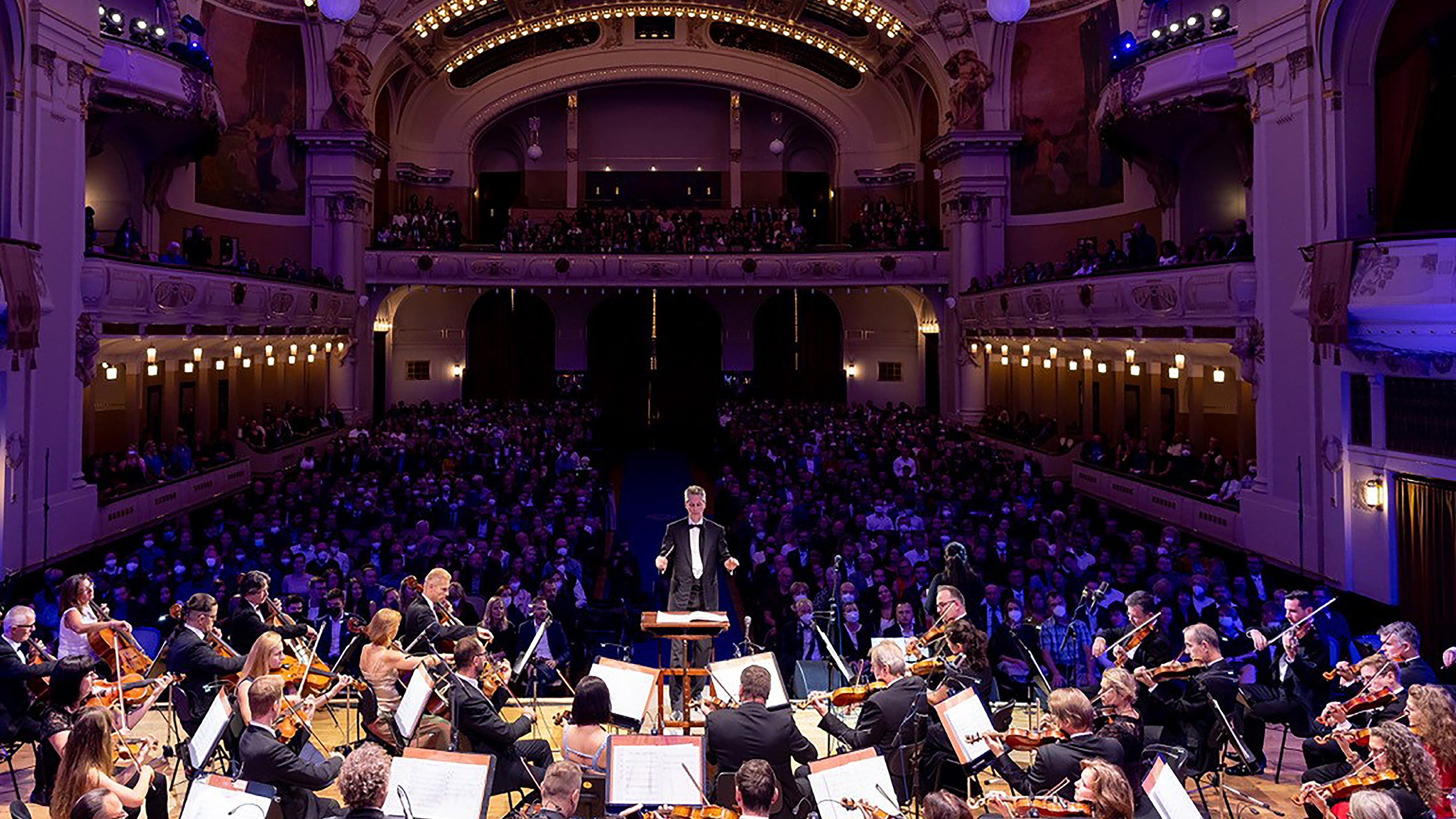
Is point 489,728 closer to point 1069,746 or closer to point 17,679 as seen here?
point 17,679

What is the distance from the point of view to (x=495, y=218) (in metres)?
37.1

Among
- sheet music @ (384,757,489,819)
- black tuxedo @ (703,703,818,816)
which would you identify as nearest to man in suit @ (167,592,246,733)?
sheet music @ (384,757,489,819)

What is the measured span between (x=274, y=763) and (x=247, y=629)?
8.64 ft

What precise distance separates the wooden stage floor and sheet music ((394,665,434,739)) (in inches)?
54.8

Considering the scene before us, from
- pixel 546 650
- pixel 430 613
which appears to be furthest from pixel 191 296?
pixel 430 613

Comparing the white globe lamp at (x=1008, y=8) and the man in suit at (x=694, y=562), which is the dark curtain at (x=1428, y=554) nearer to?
the man in suit at (x=694, y=562)

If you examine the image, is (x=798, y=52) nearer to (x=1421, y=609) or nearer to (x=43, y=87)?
(x=43, y=87)

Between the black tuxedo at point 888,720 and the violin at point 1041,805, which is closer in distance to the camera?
the violin at point 1041,805

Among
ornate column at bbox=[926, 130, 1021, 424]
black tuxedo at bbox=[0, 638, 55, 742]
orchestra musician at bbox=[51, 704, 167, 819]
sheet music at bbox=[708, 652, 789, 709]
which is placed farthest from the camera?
ornate column at bbox=[926, 130, 1021, 424]

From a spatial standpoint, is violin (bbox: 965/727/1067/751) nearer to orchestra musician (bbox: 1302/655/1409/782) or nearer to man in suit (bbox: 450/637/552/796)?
orchestra musician (bbox: 1302/655/1409/782)

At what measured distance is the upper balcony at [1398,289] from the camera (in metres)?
12.4

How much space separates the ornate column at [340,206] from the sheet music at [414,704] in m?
24.6

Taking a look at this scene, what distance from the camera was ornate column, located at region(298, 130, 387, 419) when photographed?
95.9 ft

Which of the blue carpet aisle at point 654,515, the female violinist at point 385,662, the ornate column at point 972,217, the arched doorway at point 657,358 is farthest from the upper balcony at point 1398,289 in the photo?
the arched doorway at point 657,358
